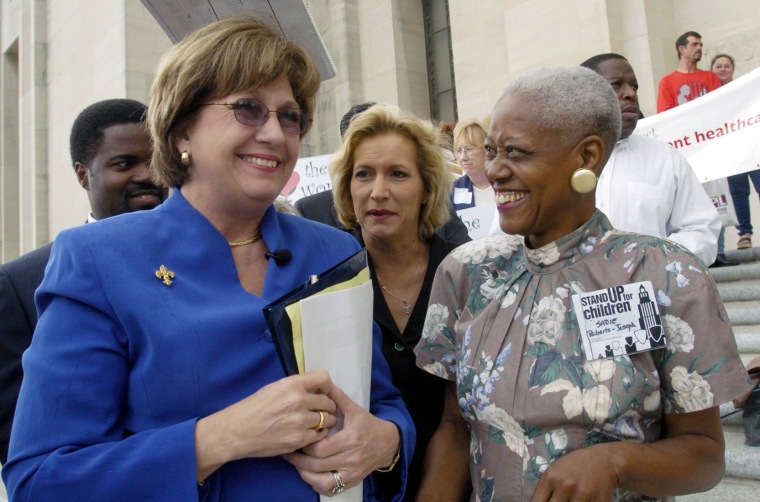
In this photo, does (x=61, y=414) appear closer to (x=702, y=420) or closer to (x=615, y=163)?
(x=702, y=420)

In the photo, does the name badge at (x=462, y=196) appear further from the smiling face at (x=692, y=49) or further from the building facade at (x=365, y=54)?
the smiling face at (x=692, y=49)

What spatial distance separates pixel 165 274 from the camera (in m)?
1.57

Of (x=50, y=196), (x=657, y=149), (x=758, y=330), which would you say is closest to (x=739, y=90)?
(x=758, y=330)

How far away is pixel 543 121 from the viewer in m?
1.83

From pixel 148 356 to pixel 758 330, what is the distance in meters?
4.38

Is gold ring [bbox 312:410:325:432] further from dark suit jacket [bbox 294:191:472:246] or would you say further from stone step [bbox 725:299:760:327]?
stone step [bbox 725:299:760:327]

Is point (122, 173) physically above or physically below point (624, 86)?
below

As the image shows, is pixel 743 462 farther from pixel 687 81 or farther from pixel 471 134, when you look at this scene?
pixel 687 81

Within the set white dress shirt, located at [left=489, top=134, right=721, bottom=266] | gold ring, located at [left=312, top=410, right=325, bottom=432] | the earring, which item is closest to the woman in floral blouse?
the earring

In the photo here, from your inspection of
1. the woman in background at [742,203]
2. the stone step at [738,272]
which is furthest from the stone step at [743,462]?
the woman in background at [742,203]

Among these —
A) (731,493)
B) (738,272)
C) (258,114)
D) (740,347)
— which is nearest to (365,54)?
(738,272)

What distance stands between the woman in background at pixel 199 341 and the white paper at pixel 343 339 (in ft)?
0.21

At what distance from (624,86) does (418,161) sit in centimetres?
146

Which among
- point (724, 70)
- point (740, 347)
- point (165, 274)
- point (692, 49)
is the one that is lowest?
point (740, 347)
